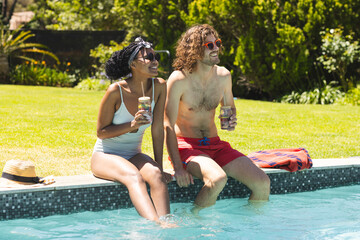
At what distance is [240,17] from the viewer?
52.4 ft

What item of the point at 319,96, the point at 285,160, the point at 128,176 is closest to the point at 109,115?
the point at 128,176

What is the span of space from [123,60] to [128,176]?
1.07 m

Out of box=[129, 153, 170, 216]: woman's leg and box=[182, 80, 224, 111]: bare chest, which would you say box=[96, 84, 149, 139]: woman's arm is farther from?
box=[182, 80, 224, 111]: bare chest

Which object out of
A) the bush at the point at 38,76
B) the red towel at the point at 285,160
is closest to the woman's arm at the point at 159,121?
the red towel at the point at 285,160

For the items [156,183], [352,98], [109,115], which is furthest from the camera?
[352,98]

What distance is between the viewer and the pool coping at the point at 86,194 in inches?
183

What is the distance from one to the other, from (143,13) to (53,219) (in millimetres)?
15021

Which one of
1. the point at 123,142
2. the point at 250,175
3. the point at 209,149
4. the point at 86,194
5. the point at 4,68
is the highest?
the point at 4,68

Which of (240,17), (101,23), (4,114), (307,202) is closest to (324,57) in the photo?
(240,17)

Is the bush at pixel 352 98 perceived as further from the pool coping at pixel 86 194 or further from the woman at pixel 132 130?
the woman at pixel 132 130

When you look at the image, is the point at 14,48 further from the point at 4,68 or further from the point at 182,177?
the point at 182,177

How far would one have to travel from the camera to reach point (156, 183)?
4.64m

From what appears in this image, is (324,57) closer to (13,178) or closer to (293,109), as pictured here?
(293,109)

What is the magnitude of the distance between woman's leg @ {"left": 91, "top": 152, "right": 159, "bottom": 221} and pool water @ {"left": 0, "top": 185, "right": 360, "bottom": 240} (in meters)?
0.11
